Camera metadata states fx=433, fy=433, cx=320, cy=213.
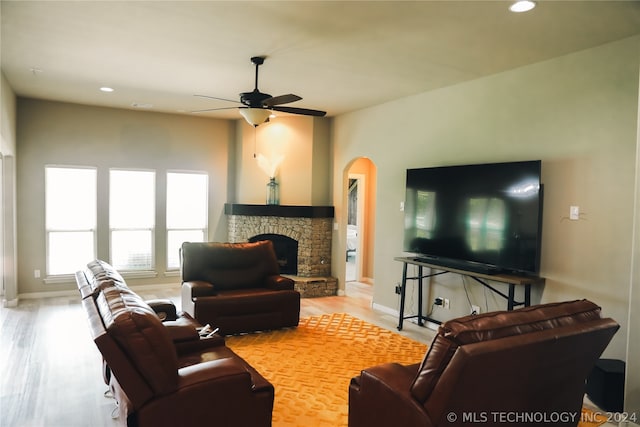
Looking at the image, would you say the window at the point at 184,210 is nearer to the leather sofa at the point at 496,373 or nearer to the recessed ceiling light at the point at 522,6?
the leather sofa at the point at 496,373

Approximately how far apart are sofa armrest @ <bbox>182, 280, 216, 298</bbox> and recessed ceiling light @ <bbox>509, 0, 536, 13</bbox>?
382cm

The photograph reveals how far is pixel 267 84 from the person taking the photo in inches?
202

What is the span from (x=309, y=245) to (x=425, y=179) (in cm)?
260

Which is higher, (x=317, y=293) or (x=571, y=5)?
(x=571, y=5)

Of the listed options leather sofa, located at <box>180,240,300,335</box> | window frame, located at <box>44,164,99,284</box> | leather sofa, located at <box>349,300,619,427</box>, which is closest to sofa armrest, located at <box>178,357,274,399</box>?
leather sofa, located at <box>349,300,619,427</box>

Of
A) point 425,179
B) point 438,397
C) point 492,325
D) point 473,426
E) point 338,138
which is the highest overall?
point 338,138

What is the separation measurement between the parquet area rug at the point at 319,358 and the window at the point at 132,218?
3315 millimetres

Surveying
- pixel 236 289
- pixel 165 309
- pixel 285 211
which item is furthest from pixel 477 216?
pixel 285 211

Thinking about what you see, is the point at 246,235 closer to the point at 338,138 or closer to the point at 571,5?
the point at 338,138

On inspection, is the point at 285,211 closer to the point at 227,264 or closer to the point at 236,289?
the point at 227,264

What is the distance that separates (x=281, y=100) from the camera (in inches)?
156

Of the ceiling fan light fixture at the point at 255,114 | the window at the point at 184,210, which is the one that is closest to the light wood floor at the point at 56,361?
the window at the point at 184,210

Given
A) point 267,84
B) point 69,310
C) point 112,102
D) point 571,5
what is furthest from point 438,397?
point 112,102

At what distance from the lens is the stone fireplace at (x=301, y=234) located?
276 inches
